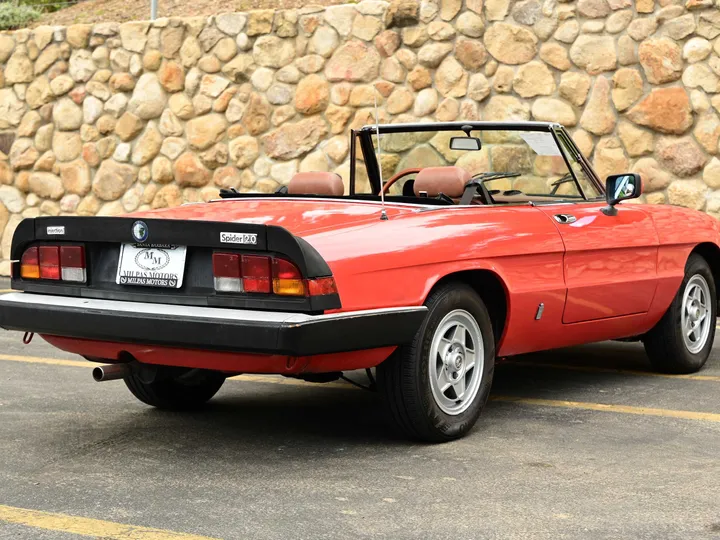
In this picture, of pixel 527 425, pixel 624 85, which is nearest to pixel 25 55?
pixel 624 85

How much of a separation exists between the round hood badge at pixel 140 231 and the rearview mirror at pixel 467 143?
202 cm

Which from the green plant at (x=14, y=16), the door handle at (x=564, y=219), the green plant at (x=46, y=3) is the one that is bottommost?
the door handle at (x=564, y=219)

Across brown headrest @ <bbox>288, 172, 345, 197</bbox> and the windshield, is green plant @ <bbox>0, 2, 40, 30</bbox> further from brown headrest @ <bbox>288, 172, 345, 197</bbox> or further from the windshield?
brown headrest @ <bbox>288, 172, 345, 197</bbox>

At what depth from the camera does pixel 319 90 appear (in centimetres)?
1227

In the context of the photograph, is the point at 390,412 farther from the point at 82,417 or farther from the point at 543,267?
the point at 82,417

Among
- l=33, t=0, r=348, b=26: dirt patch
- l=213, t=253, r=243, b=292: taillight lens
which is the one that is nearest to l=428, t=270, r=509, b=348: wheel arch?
l=213, t=253, r=243, b=292: taillight lens

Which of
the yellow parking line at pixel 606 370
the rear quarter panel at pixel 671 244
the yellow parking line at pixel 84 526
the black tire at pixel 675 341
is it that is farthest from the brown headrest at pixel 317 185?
the yellow parking line at pixel 84 526

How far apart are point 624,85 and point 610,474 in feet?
22.9

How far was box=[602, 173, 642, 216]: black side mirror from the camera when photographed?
6.08 meters

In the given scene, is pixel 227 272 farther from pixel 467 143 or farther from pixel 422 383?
pixel 467 143

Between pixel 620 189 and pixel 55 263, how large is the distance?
283cm

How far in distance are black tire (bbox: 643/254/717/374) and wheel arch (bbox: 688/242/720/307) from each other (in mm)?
82

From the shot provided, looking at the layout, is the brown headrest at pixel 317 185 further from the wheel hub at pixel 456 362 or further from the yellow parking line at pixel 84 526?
the yellow parking line at pixel 84 526

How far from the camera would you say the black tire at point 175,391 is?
5.69 meters
